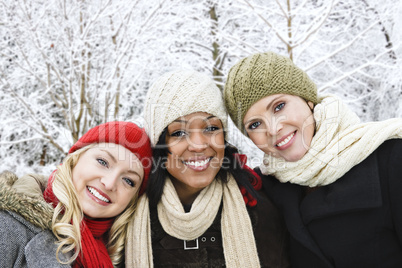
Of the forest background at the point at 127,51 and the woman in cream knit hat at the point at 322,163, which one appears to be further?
the forest background at the point at 127,51

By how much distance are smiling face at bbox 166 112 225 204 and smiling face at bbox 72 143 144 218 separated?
0.26m

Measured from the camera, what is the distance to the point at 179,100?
6.84 ft

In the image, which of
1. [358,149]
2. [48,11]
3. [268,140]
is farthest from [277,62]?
[48,11]

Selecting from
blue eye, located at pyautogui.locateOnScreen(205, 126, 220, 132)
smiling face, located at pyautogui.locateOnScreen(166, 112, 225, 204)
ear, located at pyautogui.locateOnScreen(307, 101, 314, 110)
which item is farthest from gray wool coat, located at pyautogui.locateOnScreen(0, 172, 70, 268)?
ear, located at pyautogui.locateOnScreen(307, 101, 314, 110)

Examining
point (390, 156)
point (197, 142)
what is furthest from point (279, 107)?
point (390, 156)

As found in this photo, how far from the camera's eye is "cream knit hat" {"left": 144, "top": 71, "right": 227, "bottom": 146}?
2.07m

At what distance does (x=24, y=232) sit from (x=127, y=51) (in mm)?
3991

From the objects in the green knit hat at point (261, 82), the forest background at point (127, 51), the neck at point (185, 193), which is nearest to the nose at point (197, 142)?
the green knit hat at point (261, 82)

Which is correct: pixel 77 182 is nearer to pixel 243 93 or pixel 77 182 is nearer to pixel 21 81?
pixel 243 93

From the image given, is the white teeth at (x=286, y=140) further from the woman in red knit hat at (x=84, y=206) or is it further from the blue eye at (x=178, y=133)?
the woman in red knit hat at (x=84, y=206)

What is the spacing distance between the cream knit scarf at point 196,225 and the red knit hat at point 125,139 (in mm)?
248

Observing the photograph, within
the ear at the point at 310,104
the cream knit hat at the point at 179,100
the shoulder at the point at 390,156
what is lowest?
the shoulder at the point at 390,156

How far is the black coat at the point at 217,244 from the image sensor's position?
217 centimetres

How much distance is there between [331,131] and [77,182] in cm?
158
